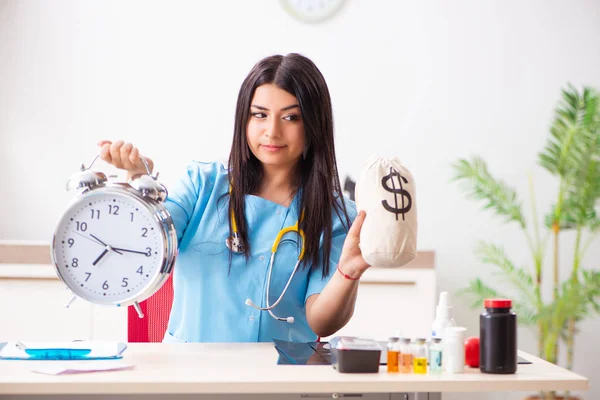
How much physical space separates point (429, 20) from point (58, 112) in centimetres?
180

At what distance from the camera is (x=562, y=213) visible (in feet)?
11.0

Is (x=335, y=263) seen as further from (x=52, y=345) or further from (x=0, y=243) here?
(x=0, y=243)

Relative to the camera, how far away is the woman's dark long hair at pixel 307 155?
1.66 metres

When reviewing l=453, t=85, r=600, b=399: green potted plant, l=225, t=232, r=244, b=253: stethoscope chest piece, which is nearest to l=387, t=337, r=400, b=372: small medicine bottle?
l=225, t=232, r=244, b=253: stethoscope chest piece

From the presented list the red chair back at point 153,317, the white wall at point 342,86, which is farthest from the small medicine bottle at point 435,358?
the white wall at point 342,86

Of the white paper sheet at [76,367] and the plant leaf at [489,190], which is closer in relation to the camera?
the white paper sheet at [76,367]

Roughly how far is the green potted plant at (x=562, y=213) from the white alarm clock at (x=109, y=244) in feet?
7.19

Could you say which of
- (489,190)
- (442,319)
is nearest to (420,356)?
(442,319)

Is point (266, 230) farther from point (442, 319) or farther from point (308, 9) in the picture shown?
point (308, 9)

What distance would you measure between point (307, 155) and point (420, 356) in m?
0.69

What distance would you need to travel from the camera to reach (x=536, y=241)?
12.0ft

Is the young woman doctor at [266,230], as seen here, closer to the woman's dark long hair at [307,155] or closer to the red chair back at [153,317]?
the woman's dark long hair at [307,155]

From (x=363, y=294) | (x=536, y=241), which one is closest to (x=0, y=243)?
(x=363, y=294)

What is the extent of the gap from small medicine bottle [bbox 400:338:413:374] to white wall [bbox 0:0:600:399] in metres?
2.39
